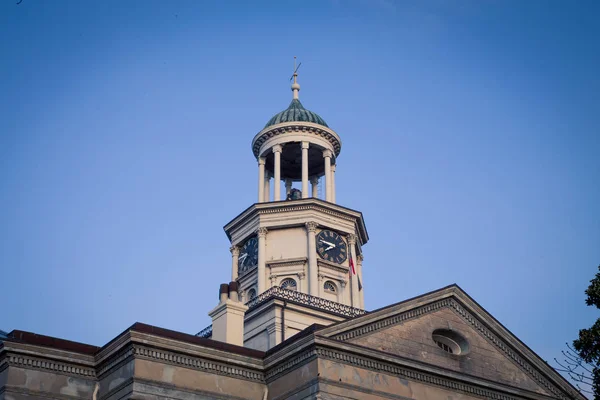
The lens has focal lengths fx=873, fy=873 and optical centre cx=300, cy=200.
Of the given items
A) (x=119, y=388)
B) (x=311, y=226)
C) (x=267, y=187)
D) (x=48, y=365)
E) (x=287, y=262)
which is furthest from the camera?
(x=267, y=187)

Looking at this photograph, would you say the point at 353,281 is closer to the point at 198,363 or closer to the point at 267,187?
the point at 267,187

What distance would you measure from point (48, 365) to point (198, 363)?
15.0ft

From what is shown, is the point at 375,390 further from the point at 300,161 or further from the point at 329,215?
the point at 300,161

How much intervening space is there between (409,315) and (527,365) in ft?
18.7

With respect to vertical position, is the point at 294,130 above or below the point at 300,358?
above

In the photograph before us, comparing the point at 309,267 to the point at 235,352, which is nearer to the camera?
the point at 235,352

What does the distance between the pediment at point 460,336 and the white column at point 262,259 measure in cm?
1445

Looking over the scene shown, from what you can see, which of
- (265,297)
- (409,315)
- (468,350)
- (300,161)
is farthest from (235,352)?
(300,161)

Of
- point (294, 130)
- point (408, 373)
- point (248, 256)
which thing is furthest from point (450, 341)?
point (294, 130)

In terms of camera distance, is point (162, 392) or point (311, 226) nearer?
point (162, 392)

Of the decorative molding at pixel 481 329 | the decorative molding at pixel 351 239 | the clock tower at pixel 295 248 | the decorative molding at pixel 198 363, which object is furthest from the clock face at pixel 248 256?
the decorative molding at pixel 198 363

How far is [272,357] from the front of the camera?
2859 cm

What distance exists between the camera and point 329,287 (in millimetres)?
45969

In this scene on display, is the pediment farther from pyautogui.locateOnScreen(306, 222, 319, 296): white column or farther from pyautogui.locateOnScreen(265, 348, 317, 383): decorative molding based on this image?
pyautogui.locateOnScreen(306, 222, 319, 296): white column
